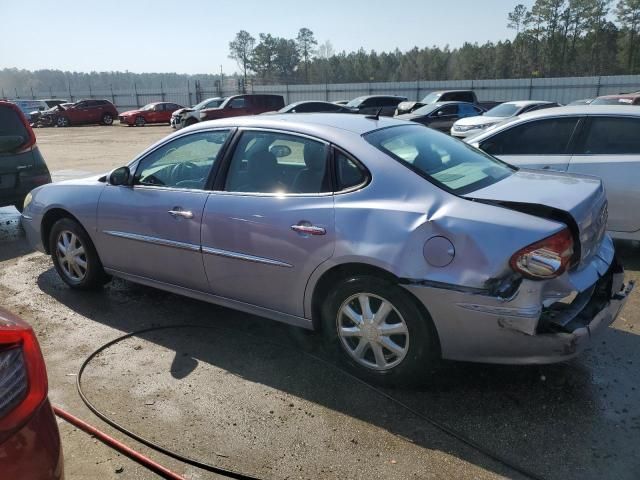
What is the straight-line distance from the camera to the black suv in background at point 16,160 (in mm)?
6988

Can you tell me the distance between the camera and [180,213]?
12.6 feet

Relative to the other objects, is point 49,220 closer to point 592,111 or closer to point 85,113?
point 592,111

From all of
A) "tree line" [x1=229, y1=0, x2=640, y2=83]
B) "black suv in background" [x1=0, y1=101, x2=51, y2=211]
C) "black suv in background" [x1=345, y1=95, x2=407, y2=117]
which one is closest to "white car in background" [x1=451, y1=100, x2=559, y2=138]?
"black suv in background" [x1=345, y1=95, x2=407, y2=117]

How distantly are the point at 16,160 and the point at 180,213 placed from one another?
4544mm

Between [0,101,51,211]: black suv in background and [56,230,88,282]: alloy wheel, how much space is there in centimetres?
279

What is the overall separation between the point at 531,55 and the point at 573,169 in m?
77.1

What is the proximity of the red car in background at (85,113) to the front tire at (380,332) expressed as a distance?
35839mm

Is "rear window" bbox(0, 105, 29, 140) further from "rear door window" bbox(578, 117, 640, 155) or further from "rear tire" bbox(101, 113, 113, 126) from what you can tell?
"rear tire" bbox(101, 113, 113, 126)

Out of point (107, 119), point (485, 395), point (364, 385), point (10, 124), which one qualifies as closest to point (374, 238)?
point (364, 385)

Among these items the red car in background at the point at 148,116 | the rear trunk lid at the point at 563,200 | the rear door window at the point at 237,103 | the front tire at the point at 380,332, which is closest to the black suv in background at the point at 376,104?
the rear door window at the point at 237,103

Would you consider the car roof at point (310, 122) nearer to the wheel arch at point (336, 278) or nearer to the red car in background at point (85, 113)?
the wheel arch at point (336, 278)

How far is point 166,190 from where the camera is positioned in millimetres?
4016

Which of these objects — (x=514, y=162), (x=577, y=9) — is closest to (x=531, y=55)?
(x=577, y=9)

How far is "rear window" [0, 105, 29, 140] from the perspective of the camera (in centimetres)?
718
